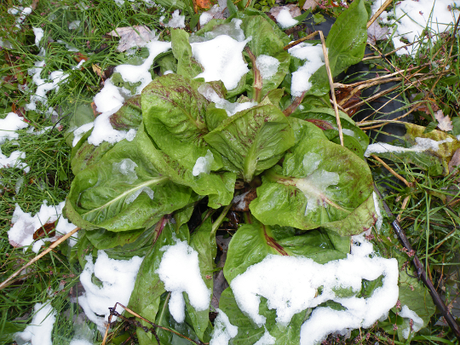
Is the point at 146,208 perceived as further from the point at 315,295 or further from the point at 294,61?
the point at 294,61

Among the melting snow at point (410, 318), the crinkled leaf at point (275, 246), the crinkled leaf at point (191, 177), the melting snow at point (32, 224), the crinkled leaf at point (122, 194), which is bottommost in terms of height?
the melting snow at point (32, 224)

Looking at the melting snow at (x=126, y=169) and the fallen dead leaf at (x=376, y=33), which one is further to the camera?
the fallen dead leaf at (x=376, y=33)

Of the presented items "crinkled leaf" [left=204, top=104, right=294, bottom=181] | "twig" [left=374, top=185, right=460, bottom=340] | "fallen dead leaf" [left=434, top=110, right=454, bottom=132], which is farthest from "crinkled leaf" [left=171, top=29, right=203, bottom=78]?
"fallen dead leaf" [left=434, top=110, right=454, bottom=132]

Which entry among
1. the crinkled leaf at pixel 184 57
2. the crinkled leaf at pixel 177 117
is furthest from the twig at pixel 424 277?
the crinkled leaf at pixel 184 57

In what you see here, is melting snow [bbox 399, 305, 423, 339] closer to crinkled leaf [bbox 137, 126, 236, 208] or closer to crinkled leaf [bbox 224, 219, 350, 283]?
crinkled leaf [bbox 224, 219, 350, 283]

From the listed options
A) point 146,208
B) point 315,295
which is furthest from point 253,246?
point 146,208

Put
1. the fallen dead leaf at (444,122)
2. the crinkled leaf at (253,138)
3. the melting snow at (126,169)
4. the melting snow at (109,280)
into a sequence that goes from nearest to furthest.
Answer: the crinkled leaf at (253,138) < the melting snow at (126,169) < the melting snow at (109,280) < the fallen dead leaf at (444,122)

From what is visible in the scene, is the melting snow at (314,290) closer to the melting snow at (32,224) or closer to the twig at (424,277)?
the twig at (424,277)
